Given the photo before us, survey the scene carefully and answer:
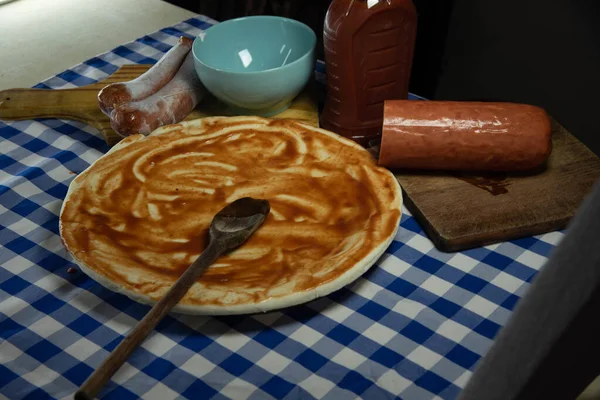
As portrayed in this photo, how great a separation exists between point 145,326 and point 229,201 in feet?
1.12

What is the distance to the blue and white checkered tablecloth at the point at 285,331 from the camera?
91cm

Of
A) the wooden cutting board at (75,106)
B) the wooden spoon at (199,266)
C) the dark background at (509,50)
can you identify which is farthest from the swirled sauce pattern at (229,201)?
the dark background at (509,50)

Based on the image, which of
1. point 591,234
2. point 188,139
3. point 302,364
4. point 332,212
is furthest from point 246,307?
point 591,234

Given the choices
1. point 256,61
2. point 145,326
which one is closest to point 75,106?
point 256,61

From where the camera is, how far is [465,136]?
1211 mm

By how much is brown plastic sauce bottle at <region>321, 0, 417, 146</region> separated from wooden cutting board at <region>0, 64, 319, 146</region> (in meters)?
0.10

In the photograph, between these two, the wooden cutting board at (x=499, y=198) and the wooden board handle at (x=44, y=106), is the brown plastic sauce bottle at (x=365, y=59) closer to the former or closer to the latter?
the wooden cutting board at (x=499, y=198)

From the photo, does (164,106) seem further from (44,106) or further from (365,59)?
(365,59)

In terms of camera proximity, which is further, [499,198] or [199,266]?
[499,198]

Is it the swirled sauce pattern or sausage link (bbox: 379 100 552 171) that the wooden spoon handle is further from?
sausage link (bbox: 379 100 552 171)

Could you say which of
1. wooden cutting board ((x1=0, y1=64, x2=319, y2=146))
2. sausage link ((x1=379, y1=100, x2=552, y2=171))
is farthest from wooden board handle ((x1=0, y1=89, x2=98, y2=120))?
sausage link ((x1=379, y1=100, x2=552, y2=171))

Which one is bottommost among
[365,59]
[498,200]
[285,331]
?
[285,331]

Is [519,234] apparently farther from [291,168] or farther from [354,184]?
[291,168]

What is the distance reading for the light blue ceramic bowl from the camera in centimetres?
136
